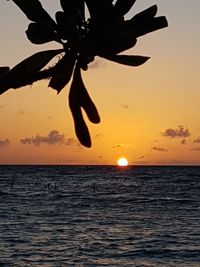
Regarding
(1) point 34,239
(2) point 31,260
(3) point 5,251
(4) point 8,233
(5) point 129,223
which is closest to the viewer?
(2) point 31,260

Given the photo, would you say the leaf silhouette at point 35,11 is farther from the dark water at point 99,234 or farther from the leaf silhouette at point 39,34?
the dark water at point 99,234

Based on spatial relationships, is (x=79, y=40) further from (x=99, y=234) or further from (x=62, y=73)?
(x=99, y=234)

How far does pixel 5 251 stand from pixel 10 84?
84.6 ft

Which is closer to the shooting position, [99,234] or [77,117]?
[77,117]

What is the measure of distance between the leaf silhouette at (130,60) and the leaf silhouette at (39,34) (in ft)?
0.39

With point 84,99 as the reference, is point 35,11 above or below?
above

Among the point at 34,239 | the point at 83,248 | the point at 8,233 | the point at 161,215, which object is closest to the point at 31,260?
the point at 83,248

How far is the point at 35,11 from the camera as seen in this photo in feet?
2.91

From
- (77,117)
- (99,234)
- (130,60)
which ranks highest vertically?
(130,60)

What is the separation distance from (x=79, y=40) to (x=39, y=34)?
0.08m

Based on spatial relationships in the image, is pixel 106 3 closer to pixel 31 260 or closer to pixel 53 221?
pixel 31 260

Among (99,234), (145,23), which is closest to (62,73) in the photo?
(145,23)

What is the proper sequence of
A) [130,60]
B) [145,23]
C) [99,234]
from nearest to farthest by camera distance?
[145,23], [130,60], [99,234]

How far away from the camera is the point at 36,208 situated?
48.5m
